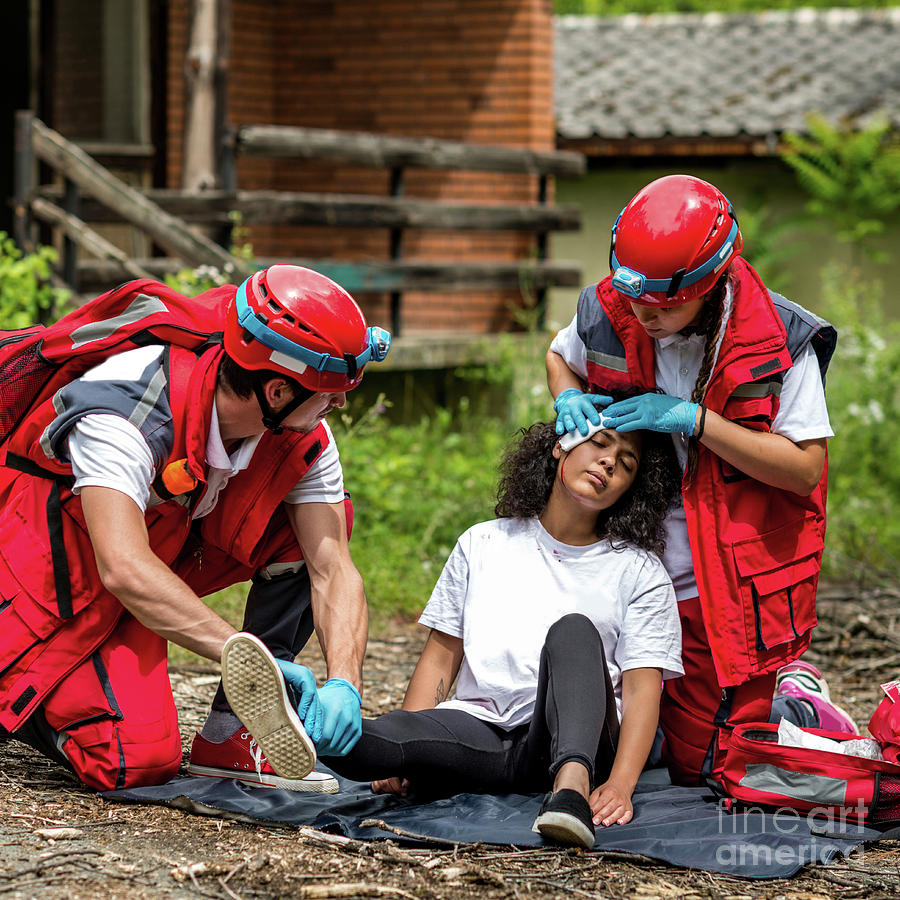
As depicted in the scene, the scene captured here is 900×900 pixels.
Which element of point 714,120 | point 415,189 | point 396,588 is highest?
point 714,120

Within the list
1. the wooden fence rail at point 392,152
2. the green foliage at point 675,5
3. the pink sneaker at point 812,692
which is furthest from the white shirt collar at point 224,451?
the green foliage at point 675,5

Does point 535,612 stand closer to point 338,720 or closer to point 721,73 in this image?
point 338,720

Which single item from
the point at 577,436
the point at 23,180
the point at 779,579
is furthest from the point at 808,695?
the point at 23,180

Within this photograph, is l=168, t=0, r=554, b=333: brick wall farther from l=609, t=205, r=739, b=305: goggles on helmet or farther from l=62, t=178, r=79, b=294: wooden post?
l=609, t=205, r=739, b=305: goggles on helmet

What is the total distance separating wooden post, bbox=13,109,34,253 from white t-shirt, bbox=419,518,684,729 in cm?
421

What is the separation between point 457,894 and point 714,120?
39.2 feet

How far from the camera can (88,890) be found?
282 cm

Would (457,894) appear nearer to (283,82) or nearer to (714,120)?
(283,82)

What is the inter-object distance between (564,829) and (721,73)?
546 inches

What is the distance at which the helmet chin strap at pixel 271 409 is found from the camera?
334 cm

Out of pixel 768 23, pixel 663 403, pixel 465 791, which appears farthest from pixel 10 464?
pixel 768 23

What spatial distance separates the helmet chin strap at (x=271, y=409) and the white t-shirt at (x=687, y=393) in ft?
3.00

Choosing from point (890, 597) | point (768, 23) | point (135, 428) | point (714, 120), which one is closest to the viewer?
point (135, 428)

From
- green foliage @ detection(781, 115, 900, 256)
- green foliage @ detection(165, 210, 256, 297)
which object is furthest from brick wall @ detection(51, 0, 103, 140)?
green foliage @ detection(781, 115, 900, 256)
